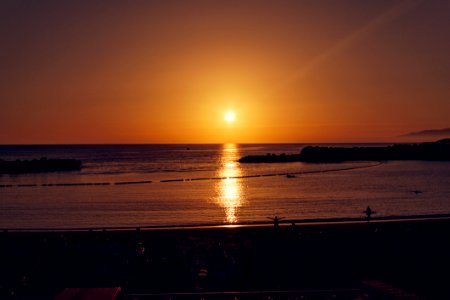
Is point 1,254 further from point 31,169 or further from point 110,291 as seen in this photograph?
point 31,169

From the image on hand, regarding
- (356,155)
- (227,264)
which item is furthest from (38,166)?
(227,264)

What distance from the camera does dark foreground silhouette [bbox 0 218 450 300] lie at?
1212cm

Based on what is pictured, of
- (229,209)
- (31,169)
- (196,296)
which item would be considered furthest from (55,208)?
(31,169)

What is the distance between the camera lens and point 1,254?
14.5m

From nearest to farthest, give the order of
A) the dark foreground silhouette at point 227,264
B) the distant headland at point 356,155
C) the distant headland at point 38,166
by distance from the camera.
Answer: the dark foreground silhouette at point 227,264
the distant headland at point 38,166
the distant headland at point 356,155

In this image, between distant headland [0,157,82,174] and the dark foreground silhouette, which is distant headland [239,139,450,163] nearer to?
distant headland [0,157,82,174]

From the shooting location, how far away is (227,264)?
44.5 ft

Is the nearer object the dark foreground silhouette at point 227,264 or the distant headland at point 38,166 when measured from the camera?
the dark foreground silhouette at point 227,264

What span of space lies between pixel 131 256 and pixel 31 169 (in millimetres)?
102937

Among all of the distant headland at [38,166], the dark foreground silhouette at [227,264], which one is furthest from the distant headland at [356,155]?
the dark foreground silhouette at [227,264]

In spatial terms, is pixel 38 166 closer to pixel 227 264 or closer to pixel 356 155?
pixel 356 155

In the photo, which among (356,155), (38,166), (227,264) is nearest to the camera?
(227,264)

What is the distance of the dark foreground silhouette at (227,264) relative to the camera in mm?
12125

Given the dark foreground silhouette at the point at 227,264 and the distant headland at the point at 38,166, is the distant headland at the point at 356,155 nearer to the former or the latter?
the distant headland at the point at 38,166
